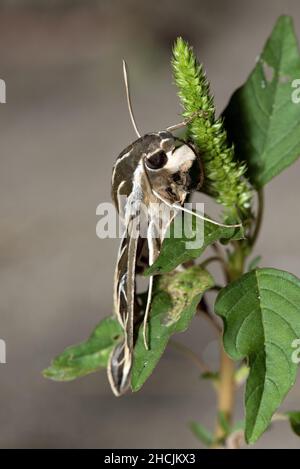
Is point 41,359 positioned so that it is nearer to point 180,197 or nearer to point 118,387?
point 118,387

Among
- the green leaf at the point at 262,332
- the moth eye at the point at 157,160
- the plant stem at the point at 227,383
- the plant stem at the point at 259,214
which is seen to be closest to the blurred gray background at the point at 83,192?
the plant stem at the point at 227,383

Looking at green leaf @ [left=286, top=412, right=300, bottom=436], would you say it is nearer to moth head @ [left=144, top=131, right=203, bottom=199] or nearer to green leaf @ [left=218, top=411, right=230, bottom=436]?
green leaf @ [left=218, top=411, right=230, bottom=436]

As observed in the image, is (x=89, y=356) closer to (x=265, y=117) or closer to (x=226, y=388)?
(x=226, y=388)

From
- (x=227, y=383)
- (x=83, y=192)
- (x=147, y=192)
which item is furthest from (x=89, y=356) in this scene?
(x=83, y=192)

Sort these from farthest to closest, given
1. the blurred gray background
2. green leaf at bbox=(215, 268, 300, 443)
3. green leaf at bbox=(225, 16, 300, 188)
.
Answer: the blurred gray background
green leaf at bbox=(225, 16, 300, 188)
green leaf at bbox=(215, 268, 300, 443)

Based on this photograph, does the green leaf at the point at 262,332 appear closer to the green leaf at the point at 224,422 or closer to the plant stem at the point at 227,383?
the plant stem at the point at 227,383

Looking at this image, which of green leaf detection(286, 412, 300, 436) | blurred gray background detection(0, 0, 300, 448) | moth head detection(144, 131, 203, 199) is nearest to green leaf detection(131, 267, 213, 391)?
moth head detection(144, 131, 203, 199)

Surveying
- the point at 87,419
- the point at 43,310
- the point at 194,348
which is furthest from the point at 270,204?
the point at 87,419
